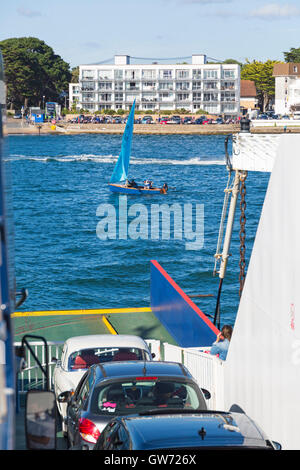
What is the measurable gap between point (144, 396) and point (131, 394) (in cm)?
15

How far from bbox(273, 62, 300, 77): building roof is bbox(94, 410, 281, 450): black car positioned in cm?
18308

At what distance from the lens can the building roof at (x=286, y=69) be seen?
18388cm

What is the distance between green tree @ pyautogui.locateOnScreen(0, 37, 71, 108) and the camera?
170250 mm

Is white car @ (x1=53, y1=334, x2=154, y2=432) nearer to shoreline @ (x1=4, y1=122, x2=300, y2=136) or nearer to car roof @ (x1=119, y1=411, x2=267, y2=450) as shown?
car roof @ (x1=119, y1=411, x2=267, y2=450)

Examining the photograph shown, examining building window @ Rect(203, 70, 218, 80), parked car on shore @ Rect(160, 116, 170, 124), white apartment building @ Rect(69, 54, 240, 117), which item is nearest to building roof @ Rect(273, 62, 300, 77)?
white apartment building @ Rect(69, 54, 240, 117)

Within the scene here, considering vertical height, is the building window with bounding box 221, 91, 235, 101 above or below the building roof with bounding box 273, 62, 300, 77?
below

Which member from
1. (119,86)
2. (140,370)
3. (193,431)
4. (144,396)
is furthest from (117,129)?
(193,431)

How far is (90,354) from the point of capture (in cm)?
1123

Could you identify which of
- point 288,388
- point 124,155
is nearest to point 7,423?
point 288,388

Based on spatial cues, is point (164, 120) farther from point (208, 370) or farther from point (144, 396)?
point (144, 396)

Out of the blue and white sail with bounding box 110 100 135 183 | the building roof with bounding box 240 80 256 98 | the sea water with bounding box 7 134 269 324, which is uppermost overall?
the building roof with bounding box 240 80 256 98

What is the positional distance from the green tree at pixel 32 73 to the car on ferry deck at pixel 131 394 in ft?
489

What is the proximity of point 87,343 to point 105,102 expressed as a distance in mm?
181874

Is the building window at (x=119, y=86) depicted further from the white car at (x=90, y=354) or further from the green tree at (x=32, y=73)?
the white car at (x=90, y=354)
